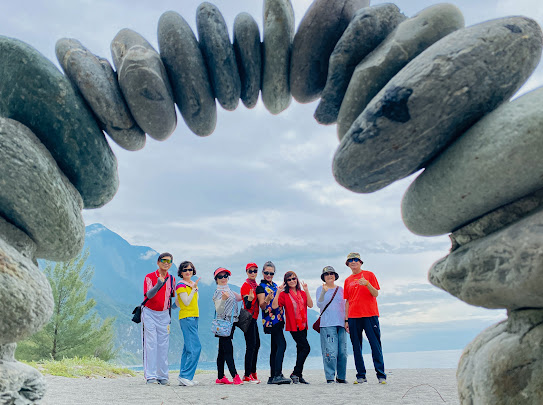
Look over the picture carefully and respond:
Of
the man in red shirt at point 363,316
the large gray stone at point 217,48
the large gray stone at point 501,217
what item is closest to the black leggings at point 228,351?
the man in red shirt at point 363,316

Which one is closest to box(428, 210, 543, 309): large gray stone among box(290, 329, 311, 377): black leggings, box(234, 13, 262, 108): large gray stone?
box(234, 13, 262, 108): large gray stone

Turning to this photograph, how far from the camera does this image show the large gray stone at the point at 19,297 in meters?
2.40

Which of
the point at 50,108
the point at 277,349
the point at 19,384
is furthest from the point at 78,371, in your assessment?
the point at 50,108

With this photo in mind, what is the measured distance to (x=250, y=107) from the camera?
12.3 feet

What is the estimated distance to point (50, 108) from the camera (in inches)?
115

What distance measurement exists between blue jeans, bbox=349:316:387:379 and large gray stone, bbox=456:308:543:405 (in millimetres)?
4496

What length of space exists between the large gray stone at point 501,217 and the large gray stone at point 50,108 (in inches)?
101

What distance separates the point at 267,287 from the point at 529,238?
5.77m

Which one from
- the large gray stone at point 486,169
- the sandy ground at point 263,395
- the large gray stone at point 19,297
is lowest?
the sandy ground at point 263,395

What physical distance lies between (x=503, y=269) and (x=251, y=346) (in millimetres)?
6083

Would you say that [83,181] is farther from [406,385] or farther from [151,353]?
[406,385]

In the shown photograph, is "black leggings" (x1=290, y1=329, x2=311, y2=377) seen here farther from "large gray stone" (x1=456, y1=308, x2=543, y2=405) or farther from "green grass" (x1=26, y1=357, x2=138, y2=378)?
"large gray stone" (x1=456, y1=308, x2=543, y2=405)

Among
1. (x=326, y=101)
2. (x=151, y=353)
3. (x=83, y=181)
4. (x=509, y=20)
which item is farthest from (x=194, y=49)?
(x=151, y=353)

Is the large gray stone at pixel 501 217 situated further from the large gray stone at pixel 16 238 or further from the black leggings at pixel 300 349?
the black leggings at pixel 300 349
